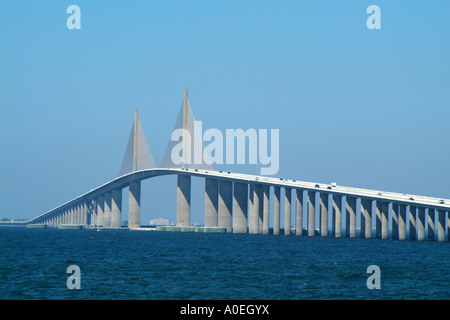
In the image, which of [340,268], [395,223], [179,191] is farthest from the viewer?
[179,191]

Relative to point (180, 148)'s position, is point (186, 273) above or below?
below

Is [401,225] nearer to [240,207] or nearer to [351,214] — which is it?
[351,214]

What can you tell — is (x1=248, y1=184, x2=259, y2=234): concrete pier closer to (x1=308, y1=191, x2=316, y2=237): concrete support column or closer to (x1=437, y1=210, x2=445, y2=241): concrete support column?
(x1=308, y1=191, x2=316, y2=237): concrete support column

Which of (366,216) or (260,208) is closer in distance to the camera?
(366,216)

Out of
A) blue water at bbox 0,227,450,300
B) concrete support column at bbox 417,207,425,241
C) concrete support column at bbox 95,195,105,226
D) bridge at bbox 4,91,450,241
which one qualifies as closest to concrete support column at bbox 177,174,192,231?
bridge at bbox 4,91,450,241

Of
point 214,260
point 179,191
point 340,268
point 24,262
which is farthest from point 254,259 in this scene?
point 179,191

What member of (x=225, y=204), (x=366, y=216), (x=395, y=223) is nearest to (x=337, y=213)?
(x=366, y=216)
